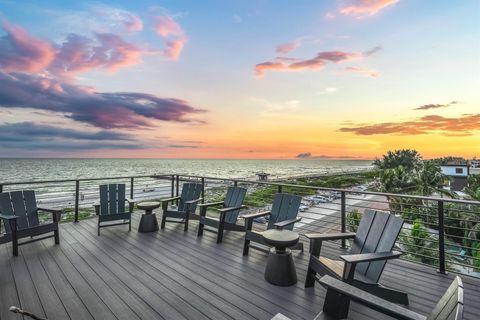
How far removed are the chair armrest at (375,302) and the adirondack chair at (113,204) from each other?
4.07m

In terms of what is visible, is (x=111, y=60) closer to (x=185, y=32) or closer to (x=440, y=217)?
(x=185, y=32)

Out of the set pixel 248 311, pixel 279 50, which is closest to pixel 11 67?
pixel 279 50

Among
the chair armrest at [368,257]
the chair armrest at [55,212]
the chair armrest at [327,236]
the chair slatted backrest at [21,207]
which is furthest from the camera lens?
the chair armrest at [55,212]

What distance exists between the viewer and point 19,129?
16.8 m

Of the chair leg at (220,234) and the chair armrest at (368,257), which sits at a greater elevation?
the chair armrest at (368,257)

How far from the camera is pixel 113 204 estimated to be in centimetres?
483

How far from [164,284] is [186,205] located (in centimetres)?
217

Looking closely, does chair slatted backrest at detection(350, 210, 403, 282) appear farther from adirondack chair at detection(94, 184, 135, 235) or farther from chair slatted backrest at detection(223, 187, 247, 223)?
adirondack chair at detection(94, 184, 135, 235)

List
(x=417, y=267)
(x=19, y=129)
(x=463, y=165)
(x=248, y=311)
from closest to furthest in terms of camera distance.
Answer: (x=248, y=311) → (x=417, y=267) → (x=19, y=129) → (x=463, y=165)

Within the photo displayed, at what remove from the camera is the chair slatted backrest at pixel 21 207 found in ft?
12.1

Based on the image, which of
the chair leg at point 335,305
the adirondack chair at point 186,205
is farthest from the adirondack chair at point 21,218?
the chair leg at point 335,305

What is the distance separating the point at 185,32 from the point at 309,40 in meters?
3.55

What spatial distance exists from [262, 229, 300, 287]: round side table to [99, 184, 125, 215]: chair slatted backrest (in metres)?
3.41

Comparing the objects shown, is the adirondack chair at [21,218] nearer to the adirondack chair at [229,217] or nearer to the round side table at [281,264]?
the adirondack chair at [229,217]
